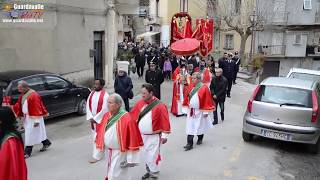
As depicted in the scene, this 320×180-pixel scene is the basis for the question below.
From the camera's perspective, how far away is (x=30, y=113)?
340 inches

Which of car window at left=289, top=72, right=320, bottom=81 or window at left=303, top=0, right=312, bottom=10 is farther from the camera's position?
window at left=303, top=0, right=312, bottom=10

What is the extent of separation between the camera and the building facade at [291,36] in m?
34.3

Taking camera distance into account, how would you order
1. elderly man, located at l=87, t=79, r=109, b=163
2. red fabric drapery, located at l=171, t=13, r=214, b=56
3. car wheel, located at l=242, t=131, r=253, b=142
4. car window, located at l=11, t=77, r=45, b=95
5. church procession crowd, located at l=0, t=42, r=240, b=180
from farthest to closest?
red fabric drapery, located at l=171, t=13, r=214, b=56 → car window, located at l=11, t=77, r=45, b=95 → car wheel, located at l=242, t=131, r=253, b=142 → elderly man, located at l=87, t=79, r=109, b=163 → church procession crowd, located at l=0, t=42, r=240, b=180

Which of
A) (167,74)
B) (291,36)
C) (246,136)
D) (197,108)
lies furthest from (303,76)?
(291,36)

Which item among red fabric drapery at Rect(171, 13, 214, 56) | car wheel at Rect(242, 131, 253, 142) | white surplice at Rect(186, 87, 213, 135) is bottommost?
car wheel at Rect(242, 131, 253, 142)

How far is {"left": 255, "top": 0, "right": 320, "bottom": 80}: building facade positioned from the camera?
3431 cm

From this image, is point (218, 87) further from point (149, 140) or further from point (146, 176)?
point (149, 140)

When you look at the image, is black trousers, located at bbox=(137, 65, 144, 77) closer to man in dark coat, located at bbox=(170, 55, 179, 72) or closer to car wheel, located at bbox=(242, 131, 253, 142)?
man in dark coat, located at bbox=(170, 55, 179, 72)

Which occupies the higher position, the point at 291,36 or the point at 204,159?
the point at 291,36

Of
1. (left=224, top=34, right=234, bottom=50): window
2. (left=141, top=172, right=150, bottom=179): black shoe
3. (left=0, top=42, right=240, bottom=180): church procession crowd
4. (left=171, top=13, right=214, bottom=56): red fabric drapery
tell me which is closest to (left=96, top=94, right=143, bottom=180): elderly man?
(left=0, top=42, right=240, bottom=180): church procession crowd

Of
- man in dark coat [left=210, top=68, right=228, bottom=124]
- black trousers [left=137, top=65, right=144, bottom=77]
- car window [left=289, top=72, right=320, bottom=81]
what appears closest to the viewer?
man in dark coat [left=210, top=68, right=228, bottom=124]

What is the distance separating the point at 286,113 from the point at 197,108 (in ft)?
6.04

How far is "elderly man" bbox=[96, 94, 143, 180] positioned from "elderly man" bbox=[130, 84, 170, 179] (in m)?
1.01

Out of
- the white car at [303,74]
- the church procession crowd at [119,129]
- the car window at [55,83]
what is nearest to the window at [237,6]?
the white car at [303,74]
